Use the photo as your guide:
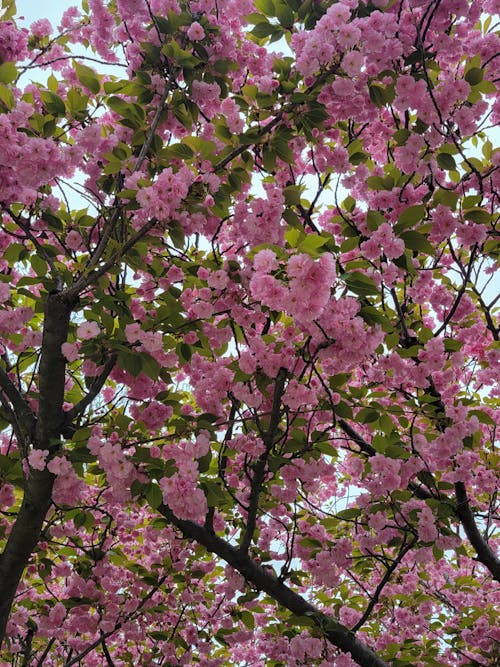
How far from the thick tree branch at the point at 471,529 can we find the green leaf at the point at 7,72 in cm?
464

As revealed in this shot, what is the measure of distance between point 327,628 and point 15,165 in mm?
3876

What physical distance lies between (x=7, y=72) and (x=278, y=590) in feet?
13.4

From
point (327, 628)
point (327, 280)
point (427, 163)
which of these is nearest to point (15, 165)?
point (327, 280)

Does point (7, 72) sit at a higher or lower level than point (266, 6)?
lower

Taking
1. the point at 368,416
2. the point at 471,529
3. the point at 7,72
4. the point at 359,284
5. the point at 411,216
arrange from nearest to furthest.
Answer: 1. the point at 359,284
2. the point at 411,216
3. the point at 7,72
4. the point at 368,416
5. the point at 471,529

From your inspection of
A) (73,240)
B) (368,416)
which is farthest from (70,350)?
(368,416)

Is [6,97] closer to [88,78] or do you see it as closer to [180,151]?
[88,78]

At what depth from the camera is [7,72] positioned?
3.26 metres

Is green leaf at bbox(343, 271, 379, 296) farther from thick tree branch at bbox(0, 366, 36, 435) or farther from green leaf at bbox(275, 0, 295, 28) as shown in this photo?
A: thick tree branch at bbox(0, 366, 36, 435)

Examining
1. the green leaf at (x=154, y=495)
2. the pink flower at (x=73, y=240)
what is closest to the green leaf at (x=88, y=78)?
the pink flower at (x=73, y=240)

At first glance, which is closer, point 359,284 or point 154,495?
point 359,284

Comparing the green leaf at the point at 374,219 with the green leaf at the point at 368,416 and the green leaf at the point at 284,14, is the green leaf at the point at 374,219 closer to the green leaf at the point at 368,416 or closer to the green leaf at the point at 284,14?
the green leaf at the point at 368,416

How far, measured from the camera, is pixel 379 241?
3.18 metres

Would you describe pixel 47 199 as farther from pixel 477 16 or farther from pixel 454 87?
pixel 477 16
